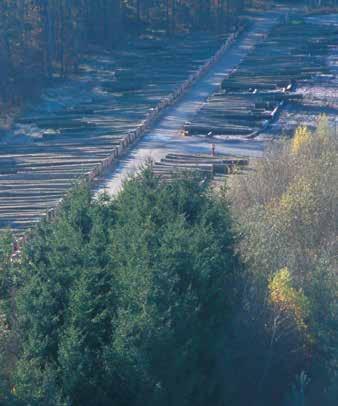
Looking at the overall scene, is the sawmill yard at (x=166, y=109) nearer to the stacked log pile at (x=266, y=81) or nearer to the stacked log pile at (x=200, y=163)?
the stacked log pile at (x=266, y=81)

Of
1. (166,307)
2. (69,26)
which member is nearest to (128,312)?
(166,307)

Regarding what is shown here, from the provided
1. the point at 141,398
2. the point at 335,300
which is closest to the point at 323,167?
the point at 335,300

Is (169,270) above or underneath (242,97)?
above

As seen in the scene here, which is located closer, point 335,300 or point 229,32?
point 335,300

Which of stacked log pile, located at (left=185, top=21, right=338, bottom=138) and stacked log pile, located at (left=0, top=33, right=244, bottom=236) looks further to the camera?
stacked log pile, located at (left=185, top=21, right=338, bottom=138)

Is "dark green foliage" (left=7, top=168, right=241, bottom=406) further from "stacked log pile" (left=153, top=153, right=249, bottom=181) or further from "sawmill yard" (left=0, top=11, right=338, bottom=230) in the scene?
"stacked log pile" (left=153, top=153, right=249, bottom=181)

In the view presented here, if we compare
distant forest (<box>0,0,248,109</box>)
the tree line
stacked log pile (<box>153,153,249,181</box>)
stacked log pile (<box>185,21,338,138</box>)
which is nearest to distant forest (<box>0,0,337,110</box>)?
distant forest (<box>0,0,248,109</box>)

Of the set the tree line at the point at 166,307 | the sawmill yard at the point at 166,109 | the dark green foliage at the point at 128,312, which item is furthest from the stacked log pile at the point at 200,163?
the dark green foliage at the point at 128,312

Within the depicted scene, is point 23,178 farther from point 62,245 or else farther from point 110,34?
point 110,34
